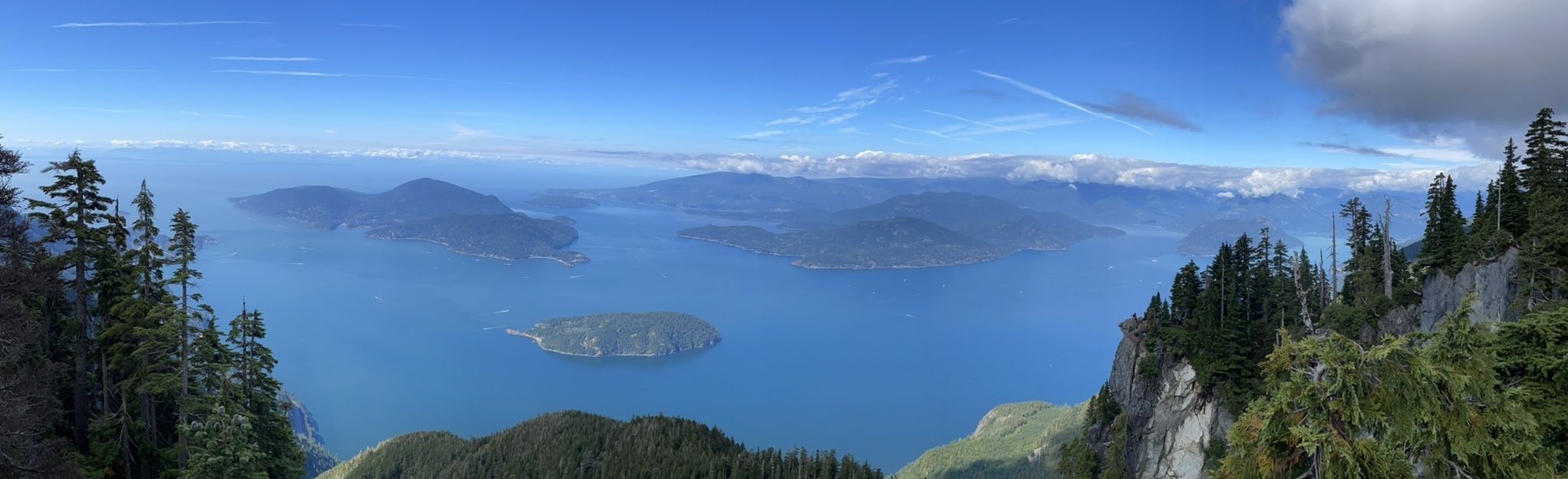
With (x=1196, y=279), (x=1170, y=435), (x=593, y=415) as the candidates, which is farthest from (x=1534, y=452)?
(x=593, y=415)

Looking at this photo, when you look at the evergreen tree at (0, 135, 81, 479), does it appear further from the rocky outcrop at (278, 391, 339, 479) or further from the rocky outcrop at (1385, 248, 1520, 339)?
the rocky outcrop at (278, 391, 339, 479)

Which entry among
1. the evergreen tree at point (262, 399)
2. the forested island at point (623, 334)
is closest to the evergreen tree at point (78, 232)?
the evergreen tree at point (262, 399)

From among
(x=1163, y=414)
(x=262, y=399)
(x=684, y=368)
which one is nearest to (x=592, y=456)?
(x=262, y=399)

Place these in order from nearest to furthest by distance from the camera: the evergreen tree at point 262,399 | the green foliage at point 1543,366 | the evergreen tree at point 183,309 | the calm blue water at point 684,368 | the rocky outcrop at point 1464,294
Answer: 1. the green foliage at point 1543,366
2. the evergreen tree at point 183,309
3. the evergreen tree at point 262,399
4. the rocky outcrop at point 1464,294
5. the calm blue water at point 684,368

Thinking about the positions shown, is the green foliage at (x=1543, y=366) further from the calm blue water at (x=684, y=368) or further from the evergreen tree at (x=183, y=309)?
the calm blue water at (x=684, y=368)

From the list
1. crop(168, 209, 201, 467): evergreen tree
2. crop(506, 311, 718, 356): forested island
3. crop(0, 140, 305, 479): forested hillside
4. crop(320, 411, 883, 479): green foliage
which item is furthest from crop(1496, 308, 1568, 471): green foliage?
crop(506, 311, 718, 356): forested island

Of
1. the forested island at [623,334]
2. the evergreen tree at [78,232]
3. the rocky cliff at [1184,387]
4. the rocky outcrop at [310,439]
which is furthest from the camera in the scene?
the forested island at [623,334]
